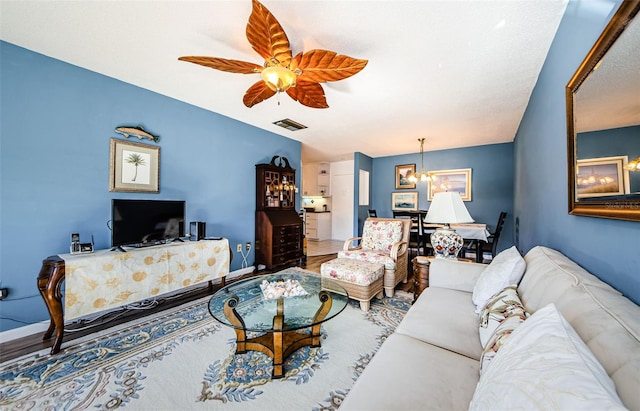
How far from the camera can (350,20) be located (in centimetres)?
166

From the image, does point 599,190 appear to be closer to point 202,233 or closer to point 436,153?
point 202,233

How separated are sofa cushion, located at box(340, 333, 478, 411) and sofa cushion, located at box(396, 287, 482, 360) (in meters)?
0.09

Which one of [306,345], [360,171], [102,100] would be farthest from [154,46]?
[360,171]

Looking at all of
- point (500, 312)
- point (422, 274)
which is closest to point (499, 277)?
point (500, 312)

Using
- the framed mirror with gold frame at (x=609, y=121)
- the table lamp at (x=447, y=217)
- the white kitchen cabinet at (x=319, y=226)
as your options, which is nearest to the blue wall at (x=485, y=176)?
the white kitchen cabinet at (x=319, y=226)

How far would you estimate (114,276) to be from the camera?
207cm

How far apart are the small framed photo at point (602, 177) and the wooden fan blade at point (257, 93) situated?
221 cm

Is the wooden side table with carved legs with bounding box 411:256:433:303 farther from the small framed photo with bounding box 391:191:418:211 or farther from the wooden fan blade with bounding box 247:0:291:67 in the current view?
the small framed photo with bounding box 391:191:418:211

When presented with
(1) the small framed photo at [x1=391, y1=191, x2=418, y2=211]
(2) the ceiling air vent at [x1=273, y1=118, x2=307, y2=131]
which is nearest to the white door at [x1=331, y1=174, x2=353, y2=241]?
(1) the small framed photo at [x1=391, y1=191, x2=418, y2=211]

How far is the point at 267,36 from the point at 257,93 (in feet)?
2.48

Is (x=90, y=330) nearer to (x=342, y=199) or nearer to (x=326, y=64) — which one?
(x=326, y=64)

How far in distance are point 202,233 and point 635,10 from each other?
3550 millimetres

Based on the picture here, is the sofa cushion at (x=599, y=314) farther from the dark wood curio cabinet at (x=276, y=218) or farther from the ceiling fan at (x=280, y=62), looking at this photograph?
the dark wood curio cabinet at (x=276, y=218)

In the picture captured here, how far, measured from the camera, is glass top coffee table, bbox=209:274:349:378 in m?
1.48
